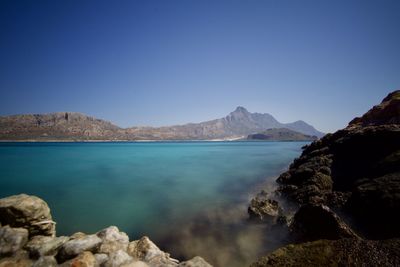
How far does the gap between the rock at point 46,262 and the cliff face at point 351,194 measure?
7089 mm

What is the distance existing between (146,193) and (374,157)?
880 inches

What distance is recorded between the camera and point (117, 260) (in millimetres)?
7625

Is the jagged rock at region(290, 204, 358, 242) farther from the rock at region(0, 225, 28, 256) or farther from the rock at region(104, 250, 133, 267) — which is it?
the rock at region(0, 225, 28, 256)

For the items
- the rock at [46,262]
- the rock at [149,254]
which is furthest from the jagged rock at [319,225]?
the rock at [46,262]

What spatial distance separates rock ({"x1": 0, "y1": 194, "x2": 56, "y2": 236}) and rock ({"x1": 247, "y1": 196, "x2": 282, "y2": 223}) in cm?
1180

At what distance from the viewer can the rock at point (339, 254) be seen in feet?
18.4

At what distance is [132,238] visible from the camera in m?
12.9

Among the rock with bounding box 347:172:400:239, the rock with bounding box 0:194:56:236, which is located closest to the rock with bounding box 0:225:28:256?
the rock with bounding box 0:194:56:236

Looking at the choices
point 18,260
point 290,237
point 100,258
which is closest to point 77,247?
point 100,258

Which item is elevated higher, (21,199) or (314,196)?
(21,199)

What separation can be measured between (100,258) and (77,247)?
102 cm

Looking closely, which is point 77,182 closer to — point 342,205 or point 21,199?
point 21,199

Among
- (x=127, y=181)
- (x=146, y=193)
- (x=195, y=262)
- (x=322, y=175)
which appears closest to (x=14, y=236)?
(x=195, y=262)

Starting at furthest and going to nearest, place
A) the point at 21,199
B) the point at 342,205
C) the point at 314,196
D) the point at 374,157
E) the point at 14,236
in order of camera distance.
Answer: the point at 374,157
the point at 314,196
the point at 342,205
the point at 21,199
the point at 14,236
